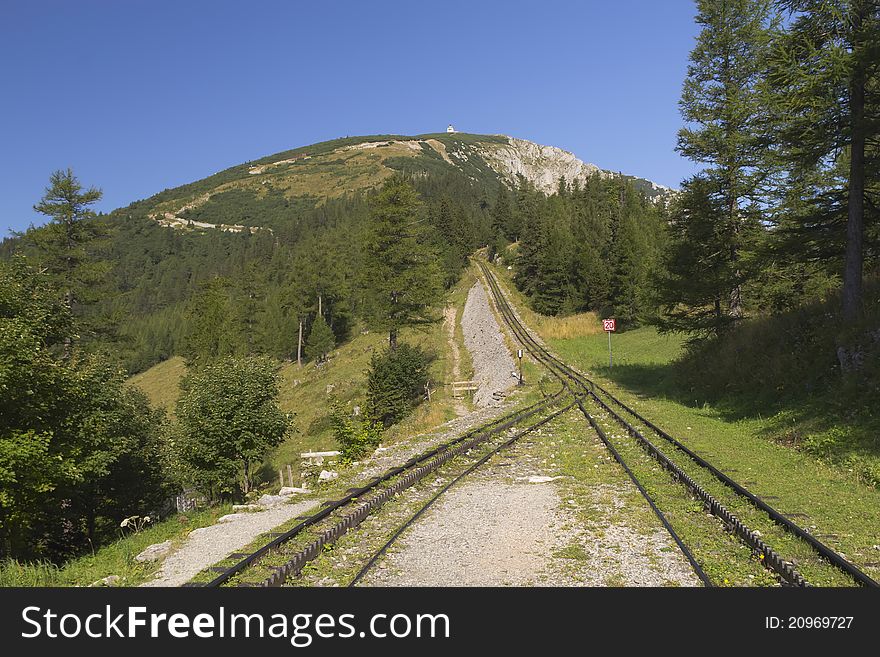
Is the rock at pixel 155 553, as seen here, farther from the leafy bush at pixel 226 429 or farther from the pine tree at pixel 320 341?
the pine tree at pixel 320 341

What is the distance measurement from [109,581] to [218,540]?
5.56ft

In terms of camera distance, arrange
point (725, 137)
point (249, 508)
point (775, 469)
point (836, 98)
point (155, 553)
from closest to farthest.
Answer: point (155, 553) < point (249, 508) < point (775, 469) < point (836, 98) < point (725, 137)

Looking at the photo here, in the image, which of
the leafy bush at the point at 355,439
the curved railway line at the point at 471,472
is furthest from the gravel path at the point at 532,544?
the leafy bush at the point at 355,439

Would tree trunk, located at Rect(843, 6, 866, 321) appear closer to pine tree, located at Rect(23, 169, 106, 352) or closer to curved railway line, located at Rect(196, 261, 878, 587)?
curved railway line, located at Rect(196, 261, 878, 587)

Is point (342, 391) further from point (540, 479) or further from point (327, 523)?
point (327, 523)

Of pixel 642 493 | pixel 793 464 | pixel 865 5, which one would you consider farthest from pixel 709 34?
pixel 642 493

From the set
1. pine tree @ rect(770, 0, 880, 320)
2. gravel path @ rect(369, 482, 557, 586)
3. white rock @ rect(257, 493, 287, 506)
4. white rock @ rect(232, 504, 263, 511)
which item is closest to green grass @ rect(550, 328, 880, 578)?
gravel path @ rect(369, 482, 557, 586)

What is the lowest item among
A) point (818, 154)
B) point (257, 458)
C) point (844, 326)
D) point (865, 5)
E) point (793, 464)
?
point (257, 458)

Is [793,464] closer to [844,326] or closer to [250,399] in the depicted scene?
[844,326]

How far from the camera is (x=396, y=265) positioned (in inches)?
1375

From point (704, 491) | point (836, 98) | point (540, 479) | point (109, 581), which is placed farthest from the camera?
point (836, 98)

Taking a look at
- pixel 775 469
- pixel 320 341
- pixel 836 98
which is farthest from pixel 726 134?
pixel 320 341
